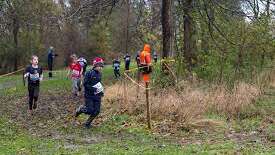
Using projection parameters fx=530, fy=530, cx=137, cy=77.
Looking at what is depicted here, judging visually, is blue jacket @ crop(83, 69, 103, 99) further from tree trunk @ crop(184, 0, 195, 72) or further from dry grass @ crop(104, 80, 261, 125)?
tree trunk @ crop(184, 0, 195, 72)

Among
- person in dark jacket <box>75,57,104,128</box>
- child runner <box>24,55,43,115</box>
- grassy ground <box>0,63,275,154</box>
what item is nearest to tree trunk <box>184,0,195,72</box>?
grassy ground <box>0,63,275,154</box>

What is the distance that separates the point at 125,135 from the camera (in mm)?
12195

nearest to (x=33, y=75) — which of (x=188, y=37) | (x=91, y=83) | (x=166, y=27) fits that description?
(x=91, y=83)

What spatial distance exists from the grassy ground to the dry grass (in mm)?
353

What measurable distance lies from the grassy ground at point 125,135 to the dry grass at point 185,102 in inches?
13.9

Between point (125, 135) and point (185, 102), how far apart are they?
2.51 meters

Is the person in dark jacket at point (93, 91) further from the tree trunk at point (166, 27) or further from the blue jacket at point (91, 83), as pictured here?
the tree trunk at point (166, 27)

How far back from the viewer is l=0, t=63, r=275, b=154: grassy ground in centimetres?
1023

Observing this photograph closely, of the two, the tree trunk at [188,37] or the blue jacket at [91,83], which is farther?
the tree trunk at [188,37]

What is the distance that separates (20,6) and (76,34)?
14.7 meters

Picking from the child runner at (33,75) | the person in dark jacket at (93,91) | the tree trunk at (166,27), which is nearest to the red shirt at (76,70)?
the tree trunk at (166,27)

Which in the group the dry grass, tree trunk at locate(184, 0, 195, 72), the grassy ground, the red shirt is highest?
tree trunk at locate(184, 0, 195, 72)

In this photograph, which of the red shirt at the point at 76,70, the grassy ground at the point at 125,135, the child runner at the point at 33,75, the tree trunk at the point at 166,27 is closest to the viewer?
the grassy ground at the point at 125,135

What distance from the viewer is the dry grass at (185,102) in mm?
13516
